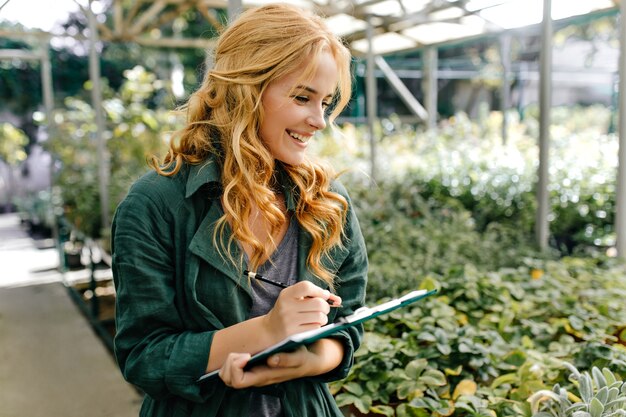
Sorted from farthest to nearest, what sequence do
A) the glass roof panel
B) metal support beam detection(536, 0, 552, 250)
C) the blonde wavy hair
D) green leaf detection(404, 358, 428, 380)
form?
1. the glass roof panel
2. metal support beam detection(536, 0, 552, 250)
3. green leaf detection(404, 358, 428, 380)
4. the blonde wavy hair

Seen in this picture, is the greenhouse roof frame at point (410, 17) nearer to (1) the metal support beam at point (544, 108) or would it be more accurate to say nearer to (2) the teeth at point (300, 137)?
(1) the metal support beam at point (544, 108)

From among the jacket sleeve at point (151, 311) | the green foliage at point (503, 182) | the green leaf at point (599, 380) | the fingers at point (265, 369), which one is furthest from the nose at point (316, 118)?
the green foliage at point (503, 182)

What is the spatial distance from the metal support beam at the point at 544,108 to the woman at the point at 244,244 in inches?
111

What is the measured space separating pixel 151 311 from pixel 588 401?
1.10 meters

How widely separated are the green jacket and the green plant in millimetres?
624

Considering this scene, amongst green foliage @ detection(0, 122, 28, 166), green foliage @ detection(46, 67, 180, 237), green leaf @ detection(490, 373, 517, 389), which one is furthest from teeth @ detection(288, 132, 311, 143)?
green foliage @ detection(0, 122, 28, 166)

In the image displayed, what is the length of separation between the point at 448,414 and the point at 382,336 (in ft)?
1.81

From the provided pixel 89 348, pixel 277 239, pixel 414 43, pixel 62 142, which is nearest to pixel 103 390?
pixel 89 348

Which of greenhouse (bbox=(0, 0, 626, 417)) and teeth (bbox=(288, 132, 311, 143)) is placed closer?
greenhouse (bbox=(0, 0, 626, 417))

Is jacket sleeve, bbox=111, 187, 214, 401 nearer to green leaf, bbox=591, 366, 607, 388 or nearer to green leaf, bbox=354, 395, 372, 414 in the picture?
green leaf, bbox=354, 395, 372, 414

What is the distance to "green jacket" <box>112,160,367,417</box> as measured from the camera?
97 centimetres

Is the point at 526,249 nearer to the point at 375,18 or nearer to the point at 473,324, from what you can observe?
the point at 473,324

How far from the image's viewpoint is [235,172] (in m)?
1.09

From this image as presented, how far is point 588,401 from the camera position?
55.7 inches
